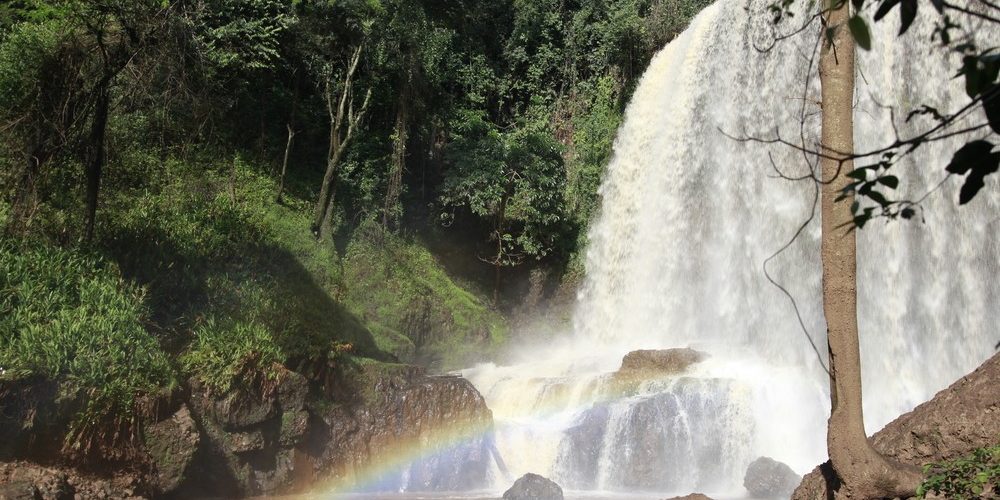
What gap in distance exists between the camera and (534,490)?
33.2 feet

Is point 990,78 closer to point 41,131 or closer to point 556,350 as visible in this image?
point 41,131

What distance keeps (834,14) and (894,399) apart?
8780 mm

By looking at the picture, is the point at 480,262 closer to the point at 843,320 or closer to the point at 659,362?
the point at 659,362

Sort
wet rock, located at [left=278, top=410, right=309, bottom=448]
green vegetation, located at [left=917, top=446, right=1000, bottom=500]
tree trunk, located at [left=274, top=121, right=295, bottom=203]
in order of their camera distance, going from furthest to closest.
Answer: tree trunk, located at [left=274, top=121, right=295, bottom=203], wet rock, located at [left=278, top=410, right=309, bottom=448], green vegetation, located at [left=917, top=446, right=1000, bottom=500]

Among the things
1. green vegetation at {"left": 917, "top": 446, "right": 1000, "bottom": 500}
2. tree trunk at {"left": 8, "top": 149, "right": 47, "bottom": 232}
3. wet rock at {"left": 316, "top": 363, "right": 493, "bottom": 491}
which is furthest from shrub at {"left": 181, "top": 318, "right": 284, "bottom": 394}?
green vegetation at {"left": 917, "top": 446, "right": 1000, "bottom": 500}

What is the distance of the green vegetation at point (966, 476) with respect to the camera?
15.6 feet

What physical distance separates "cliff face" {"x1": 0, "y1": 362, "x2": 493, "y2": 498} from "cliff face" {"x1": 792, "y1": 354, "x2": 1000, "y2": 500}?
740 cm

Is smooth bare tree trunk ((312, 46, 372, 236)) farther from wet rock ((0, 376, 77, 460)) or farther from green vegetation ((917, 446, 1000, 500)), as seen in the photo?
green vegetation ((917, 446, 1000, 500))

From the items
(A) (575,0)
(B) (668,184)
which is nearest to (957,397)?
(B) (668,184)

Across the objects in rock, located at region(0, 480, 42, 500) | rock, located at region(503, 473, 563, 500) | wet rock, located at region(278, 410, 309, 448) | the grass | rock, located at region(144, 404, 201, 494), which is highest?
the grass

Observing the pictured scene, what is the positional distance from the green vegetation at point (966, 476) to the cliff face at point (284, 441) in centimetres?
781

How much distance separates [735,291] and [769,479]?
20.9 ft

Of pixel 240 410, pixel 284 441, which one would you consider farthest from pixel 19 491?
pixel 284 441

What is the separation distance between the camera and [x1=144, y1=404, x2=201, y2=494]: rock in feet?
32.7
